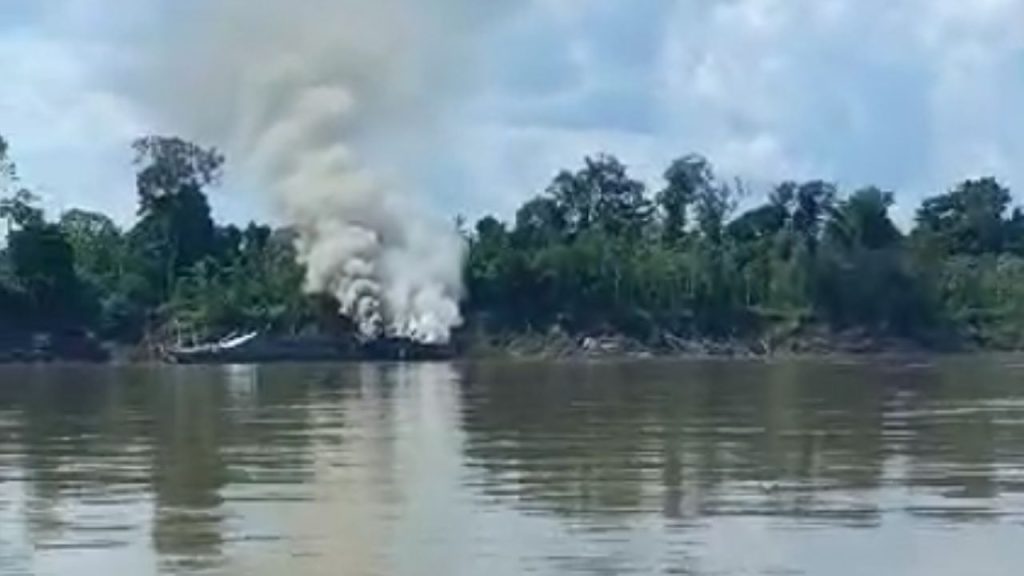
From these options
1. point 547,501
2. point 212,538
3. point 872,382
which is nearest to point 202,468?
point 547,501

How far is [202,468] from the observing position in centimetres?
3878

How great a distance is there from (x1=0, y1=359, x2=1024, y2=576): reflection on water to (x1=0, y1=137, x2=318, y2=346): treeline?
68.8 metres

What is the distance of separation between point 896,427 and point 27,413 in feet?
73.0

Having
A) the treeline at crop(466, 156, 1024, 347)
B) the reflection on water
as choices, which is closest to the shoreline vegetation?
the treeline at crop(466, 156, 1024, 347)

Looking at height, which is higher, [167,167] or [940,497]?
[167,167]

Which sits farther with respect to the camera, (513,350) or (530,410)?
(513,350)

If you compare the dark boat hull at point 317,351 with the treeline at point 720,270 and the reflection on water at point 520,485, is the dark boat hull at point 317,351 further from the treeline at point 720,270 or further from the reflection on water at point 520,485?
the reflection on water at point 520,485

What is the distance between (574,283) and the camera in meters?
146

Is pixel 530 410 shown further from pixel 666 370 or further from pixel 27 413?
pixel 666 370

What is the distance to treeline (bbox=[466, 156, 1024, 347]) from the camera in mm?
144625

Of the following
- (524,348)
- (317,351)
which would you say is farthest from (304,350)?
(524,348)

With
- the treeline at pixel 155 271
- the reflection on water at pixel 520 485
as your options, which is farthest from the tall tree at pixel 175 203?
the reflection on water at pixel 520 485

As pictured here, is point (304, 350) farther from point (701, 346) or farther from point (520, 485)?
point (520, 485)

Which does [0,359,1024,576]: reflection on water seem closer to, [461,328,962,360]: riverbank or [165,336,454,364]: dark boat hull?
[165,336,454,364]: dark boat hull
